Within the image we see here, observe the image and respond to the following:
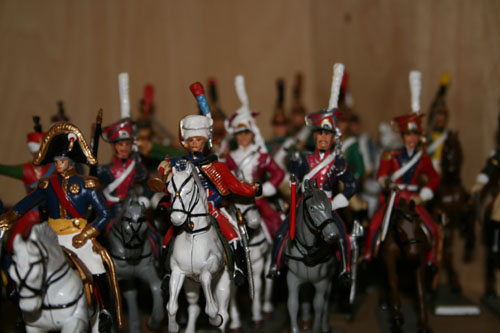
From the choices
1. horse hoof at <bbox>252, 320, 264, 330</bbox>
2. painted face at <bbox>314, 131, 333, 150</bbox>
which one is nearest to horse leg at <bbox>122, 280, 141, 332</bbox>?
horse hoof at <bbox>252, 320, 264, 330</bbox>

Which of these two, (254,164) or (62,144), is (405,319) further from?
(62,144)

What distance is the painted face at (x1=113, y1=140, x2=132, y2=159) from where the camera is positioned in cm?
568

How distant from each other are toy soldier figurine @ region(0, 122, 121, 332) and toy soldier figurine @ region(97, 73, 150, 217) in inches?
32.2

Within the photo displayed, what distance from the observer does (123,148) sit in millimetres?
5688

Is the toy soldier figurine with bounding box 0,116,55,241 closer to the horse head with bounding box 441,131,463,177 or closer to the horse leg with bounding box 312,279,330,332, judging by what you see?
the horse leg with bounding box 312,279,330,332

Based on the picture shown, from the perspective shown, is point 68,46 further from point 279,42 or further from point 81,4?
point 279,42

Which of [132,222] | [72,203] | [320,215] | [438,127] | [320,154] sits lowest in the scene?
[132,222]

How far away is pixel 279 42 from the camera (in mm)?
8727

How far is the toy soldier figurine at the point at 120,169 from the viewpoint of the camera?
5.64 metres

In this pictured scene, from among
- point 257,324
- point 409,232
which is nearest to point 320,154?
point 409,232

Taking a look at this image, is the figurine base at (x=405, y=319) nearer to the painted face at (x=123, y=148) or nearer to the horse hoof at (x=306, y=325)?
the horse hoof at (x=306, y=325)

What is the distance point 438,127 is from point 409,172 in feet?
5.35

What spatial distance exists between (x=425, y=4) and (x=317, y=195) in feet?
14.2

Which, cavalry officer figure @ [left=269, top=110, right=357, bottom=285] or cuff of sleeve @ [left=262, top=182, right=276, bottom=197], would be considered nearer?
cavalry officer figure @ [left=269, top=110, right=357, bottom=285]
